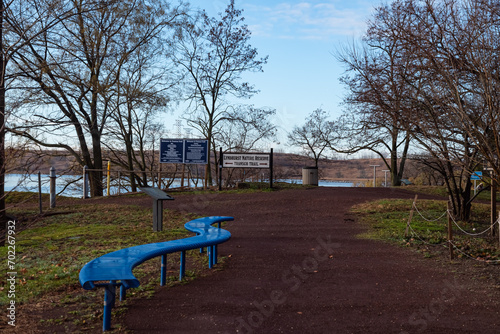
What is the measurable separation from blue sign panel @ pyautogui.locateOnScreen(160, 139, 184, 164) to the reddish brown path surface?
490 inches

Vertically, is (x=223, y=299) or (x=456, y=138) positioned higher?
(x=456, y=138)

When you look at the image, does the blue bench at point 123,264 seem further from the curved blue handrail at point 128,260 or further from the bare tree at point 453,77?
the bare tree at point 453,77

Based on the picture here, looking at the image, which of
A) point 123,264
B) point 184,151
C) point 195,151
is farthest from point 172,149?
point 123,264

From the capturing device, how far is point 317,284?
6.11m

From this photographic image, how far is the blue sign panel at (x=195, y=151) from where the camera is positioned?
21.6 m

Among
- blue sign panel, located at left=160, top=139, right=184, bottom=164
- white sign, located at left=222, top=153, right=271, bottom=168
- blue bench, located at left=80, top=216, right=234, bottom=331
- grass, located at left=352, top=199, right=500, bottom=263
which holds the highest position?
blue sign panel, located at left=160, top=139, right=184, bottom=164

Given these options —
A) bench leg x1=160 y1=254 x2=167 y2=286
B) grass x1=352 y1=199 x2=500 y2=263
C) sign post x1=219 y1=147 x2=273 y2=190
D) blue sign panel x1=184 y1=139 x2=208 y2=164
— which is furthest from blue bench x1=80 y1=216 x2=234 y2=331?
sign post x1=219 y1=147 x2=273 y2=190

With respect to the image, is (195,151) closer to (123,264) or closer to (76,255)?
(76,255)

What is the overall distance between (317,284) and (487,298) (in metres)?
2.03

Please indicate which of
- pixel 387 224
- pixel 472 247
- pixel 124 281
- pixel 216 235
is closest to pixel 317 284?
pixel 216 235

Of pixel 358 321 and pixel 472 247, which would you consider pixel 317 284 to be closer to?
pixel 358 321

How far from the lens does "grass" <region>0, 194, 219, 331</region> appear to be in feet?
17.1

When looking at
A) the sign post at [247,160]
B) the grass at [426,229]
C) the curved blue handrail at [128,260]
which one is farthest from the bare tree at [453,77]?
the sign post at [247,160]

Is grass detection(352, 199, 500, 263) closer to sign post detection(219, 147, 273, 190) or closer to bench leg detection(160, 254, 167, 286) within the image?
bench leg detection(160, 254, 167, 286)
